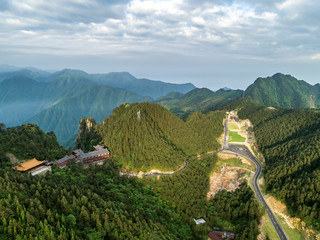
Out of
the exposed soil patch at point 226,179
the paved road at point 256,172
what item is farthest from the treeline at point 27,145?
the paved road at point 256,172

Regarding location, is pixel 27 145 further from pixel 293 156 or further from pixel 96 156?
pixel 293 156

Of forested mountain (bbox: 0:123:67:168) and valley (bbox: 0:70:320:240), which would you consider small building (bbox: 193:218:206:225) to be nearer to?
valley (bbox: 0:70:320:240)

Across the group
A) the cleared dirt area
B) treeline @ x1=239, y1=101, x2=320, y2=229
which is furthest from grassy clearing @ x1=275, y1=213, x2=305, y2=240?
the cleared dirt area

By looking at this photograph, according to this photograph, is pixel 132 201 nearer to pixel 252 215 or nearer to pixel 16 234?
pixel 16 234

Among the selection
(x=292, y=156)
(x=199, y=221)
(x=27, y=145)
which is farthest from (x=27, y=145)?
(x=292, y=156)

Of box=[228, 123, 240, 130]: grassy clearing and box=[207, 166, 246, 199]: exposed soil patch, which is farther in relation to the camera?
box=[228, 123, 240, 130]: grassy clearing
